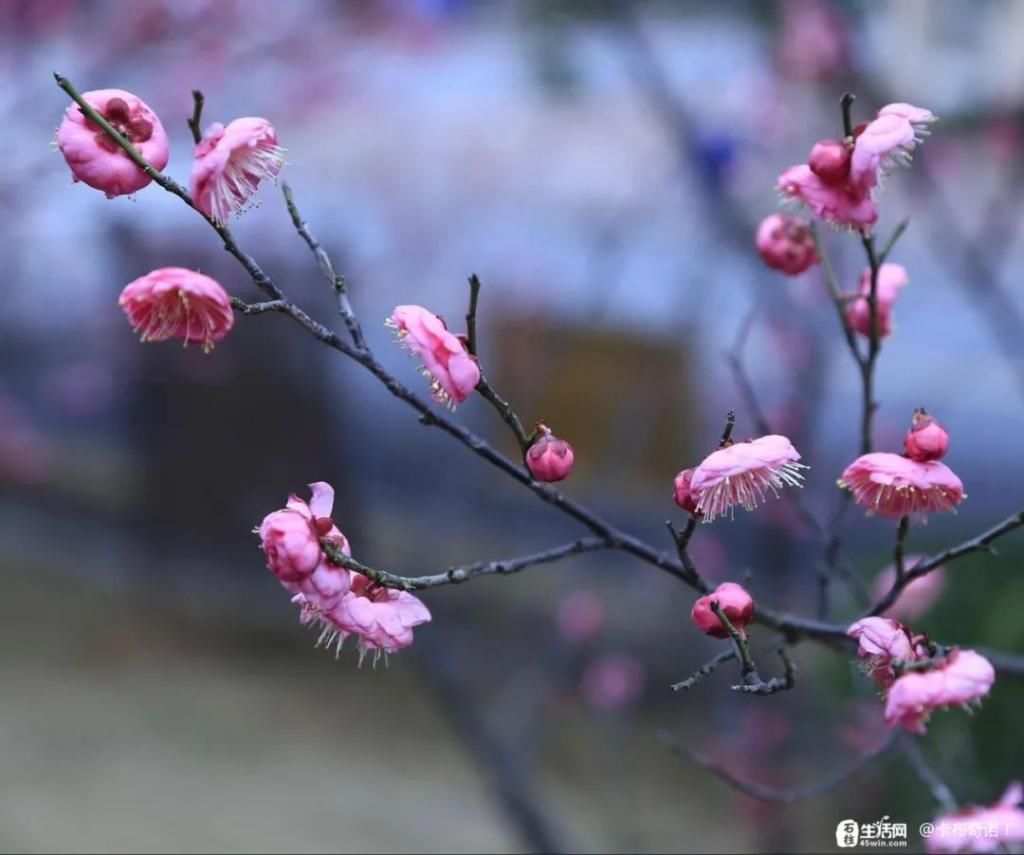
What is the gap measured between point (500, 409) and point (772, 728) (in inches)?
83.5

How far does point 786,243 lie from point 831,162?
0.76 feet

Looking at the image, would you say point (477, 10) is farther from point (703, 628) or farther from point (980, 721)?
point (703, 628)

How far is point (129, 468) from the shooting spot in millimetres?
5492

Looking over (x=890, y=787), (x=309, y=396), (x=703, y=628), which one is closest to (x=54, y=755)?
(x=309, y=396)

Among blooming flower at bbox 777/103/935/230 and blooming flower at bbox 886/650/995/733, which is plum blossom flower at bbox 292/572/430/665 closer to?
blooming flower at bbox 886/650/995/733

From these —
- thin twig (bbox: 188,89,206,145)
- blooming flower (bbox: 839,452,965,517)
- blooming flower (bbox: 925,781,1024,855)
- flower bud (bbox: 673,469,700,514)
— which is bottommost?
blooming flower (bbox: 925,781,1024,855)

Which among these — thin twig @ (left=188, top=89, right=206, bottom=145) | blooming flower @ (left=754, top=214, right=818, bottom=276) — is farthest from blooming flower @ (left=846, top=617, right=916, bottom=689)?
thin twig @ (left=188, top=89, right=206, bottom=145)

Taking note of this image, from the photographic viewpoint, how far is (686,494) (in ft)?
2.66

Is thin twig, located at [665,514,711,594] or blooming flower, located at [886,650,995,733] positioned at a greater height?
thin twig, located at [665,514,711,594]

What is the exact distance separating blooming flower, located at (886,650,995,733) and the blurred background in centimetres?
105

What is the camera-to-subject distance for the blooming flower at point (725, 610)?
0.83m

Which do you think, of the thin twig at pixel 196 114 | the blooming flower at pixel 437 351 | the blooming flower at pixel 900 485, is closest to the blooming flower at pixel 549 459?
the blooming flower at pixel 437 351

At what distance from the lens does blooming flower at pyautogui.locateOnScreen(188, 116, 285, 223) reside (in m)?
0.78

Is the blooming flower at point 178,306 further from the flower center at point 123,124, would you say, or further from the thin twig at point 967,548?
the thin twig at point 967,548
